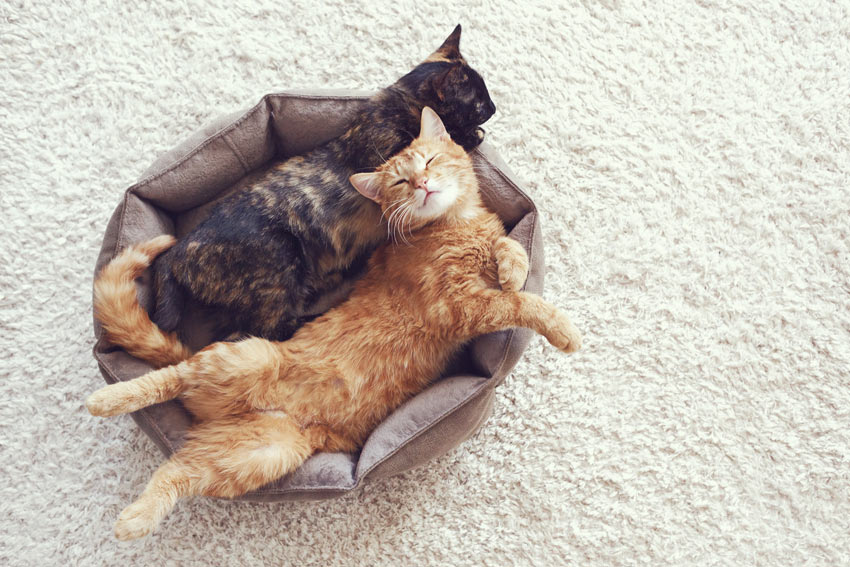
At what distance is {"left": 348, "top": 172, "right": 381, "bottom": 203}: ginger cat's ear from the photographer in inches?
53.2

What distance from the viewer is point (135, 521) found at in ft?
4.03

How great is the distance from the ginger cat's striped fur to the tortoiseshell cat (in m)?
0.09

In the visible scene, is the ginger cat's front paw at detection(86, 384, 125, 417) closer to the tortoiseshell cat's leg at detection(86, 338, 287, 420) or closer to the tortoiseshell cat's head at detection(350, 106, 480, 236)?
the tortoiseshell cat's leg at detection(86, 338, 287, 420)

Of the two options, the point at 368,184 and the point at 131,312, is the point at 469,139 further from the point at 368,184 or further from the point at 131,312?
the point at 131,312

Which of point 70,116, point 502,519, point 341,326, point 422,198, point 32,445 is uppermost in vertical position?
point 70,116

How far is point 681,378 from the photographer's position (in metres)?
1.69

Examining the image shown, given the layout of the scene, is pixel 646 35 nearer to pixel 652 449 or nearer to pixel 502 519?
pixel 652 449

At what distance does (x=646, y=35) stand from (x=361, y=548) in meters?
1.69

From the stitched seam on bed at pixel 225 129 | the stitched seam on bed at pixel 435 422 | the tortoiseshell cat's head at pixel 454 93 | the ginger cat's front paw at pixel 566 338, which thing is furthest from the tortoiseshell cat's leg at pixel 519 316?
the stitched seam on bed at pixel 225 129

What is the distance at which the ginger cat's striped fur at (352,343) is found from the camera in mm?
1313

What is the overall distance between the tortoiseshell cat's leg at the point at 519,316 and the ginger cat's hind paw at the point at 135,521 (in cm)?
77

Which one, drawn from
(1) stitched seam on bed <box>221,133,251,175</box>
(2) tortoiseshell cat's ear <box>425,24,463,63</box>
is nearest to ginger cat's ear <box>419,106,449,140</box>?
(2) tortoiseshell cat's ear <box>425,24,463,63</box>

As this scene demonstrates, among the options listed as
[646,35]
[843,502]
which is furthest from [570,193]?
[843,502]

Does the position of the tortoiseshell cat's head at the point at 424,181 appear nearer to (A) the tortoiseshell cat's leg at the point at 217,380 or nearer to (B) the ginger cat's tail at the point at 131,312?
(A) the tortoiseshell cat's leg at the point at 217,380
